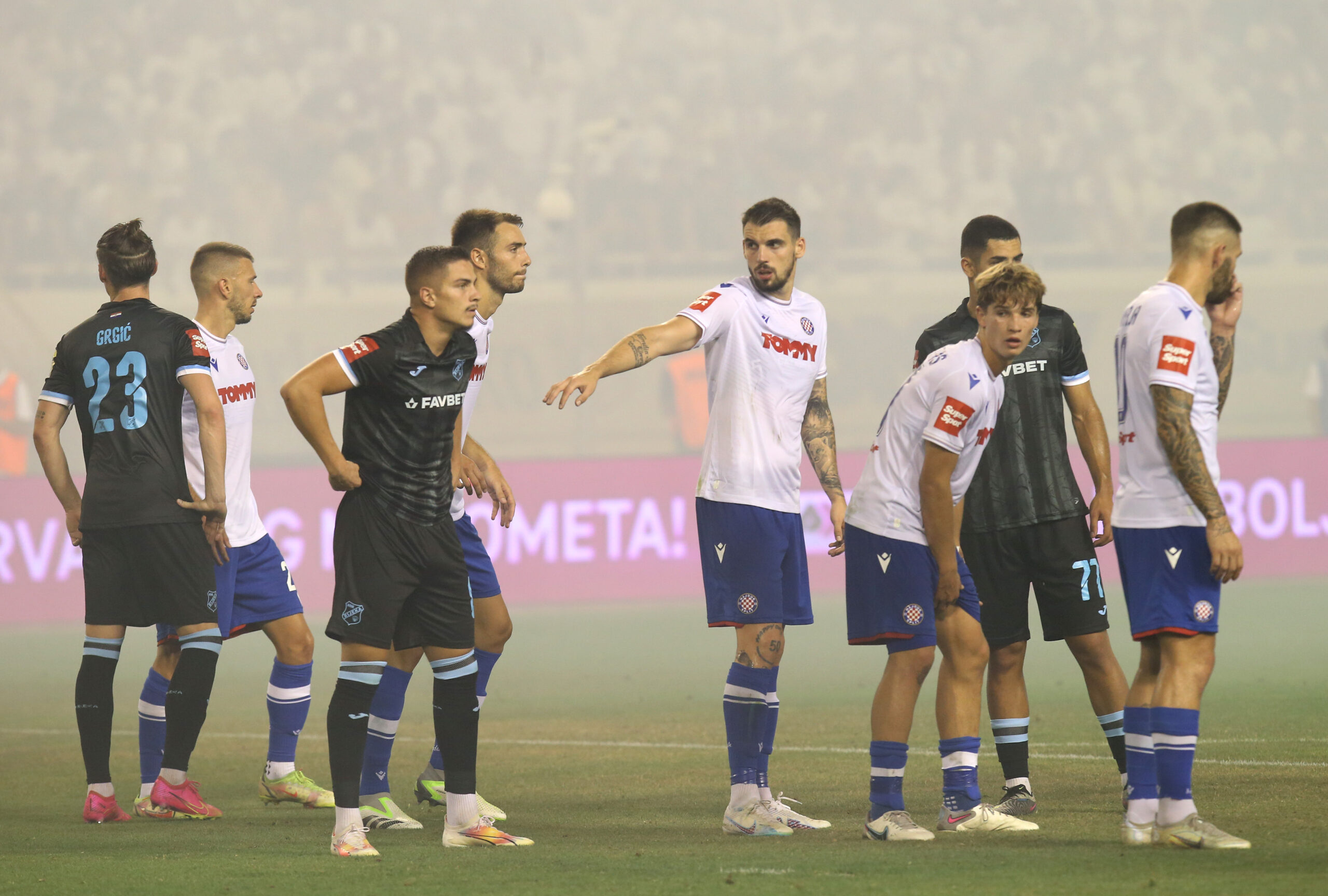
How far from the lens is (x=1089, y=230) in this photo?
24922mm

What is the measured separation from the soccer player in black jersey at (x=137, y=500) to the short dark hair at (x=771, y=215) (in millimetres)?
2244

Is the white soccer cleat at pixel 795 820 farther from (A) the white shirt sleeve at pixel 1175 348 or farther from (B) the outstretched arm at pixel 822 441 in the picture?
(A) the white shirt sleeve at pixel 1175 348

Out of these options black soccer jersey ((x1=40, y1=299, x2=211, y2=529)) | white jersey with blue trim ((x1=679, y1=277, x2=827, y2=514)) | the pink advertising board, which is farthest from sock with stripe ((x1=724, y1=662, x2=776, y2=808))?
the pink advertising board

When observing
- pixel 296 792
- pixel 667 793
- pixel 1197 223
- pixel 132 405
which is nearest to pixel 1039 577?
pixel 1197 223

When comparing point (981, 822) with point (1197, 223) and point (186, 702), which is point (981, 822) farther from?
point (186, 702)

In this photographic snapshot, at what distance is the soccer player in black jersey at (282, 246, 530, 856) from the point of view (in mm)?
5035

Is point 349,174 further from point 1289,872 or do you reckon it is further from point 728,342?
point 1289,872

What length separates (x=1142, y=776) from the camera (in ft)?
16.1

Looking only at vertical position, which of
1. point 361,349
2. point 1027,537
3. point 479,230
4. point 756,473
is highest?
point 479,230

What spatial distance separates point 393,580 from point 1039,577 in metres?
2.44

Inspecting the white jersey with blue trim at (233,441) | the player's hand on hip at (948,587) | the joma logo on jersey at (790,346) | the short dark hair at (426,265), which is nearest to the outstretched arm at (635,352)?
the joma logo on jersey at (790,346)

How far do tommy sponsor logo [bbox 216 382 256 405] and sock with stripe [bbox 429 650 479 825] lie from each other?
6.32 feet

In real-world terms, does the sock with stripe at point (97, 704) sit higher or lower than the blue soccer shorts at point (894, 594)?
lower

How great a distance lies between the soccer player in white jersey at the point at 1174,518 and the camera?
4.76 metres
